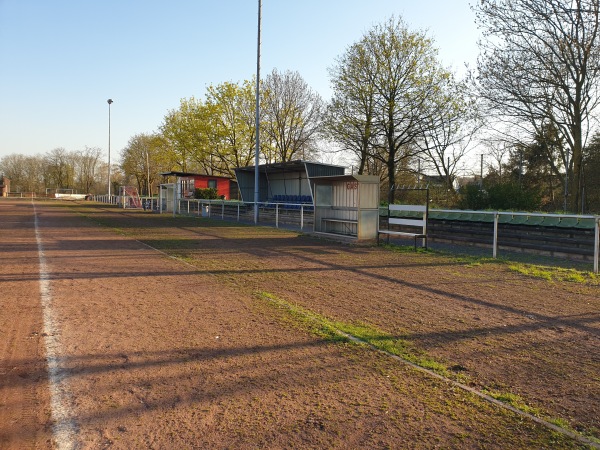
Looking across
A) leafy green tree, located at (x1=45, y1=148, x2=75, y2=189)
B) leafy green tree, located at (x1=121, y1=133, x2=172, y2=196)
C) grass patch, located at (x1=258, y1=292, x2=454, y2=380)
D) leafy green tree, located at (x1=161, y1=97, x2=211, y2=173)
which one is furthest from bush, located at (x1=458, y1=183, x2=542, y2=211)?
leafy green tree, located at (x1=45, y1=148, x2=75, y2=189)

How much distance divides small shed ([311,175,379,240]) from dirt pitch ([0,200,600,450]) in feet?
18.7

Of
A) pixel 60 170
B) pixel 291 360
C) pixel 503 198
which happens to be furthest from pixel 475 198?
pixel 60 170

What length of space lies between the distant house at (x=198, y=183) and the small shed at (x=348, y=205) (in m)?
19.6

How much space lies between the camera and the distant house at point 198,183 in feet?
119

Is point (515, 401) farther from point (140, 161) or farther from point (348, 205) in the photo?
point (140, 161)

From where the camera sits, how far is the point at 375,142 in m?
28.6

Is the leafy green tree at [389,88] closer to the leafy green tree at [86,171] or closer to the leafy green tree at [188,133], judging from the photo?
the leafy green tree at [188,133]

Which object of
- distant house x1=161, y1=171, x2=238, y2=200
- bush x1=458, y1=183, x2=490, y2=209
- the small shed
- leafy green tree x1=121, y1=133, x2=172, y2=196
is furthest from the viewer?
leafy green tree x1=121, y1=133, x2=172, y2=196

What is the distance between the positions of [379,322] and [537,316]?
221cm

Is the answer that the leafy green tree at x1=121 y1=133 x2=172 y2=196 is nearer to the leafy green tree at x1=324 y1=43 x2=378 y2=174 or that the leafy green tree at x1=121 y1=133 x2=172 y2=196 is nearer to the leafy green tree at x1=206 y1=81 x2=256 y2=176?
the leafy green tree at x1=206 y1=81 x2=256 y2=176

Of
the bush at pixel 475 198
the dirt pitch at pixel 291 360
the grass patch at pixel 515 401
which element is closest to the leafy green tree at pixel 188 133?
the bush at pixel 475 198

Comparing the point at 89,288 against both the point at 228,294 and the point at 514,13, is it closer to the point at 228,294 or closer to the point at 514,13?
the point at 228,294

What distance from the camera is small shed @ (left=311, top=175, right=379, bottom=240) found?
14.2 m

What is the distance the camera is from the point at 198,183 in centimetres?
3766
